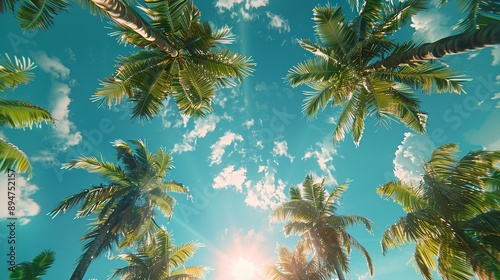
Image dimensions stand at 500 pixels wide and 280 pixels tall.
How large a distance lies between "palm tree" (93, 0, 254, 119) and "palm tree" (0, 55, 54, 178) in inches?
80.1

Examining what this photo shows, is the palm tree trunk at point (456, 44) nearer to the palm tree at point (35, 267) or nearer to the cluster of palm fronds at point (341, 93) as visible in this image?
the cluster of palm fronds at point (341, 93)

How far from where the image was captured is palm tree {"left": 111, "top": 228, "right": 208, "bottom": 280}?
1468 centimetres

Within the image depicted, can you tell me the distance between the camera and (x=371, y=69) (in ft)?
28.8

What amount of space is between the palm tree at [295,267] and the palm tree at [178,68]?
13376mm

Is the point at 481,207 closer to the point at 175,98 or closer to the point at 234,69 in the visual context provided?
the point at 234,69

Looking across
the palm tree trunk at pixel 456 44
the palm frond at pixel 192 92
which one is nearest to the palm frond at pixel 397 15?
the palm tree trunk at pixel 456 44

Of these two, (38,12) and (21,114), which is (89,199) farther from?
(38,12)

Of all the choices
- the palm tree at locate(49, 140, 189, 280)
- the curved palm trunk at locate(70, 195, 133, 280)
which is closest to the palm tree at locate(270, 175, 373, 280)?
the palm tree at locate(49, 140, 189, 280)

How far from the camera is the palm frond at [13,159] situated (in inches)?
303

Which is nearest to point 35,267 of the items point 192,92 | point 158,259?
point 158,259

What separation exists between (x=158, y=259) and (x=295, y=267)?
407 inches

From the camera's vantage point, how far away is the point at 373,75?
951 centimetres

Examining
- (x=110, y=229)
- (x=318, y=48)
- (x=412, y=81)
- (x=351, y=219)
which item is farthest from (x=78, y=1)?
(x=351, y=219)

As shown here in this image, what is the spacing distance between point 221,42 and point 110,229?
9561mm
